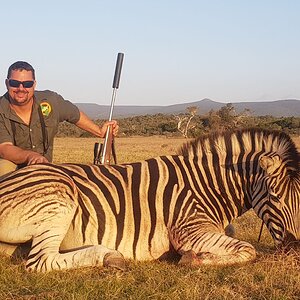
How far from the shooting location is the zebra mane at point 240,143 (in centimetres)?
457

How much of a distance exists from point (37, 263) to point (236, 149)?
6.44 ft

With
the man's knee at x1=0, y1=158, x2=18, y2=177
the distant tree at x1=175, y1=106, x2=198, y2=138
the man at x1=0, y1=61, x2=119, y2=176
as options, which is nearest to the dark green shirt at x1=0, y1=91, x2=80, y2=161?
the man at x1=0, y1=61, x2=119, y2=176

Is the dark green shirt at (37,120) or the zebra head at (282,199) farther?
the dark green shirt at (37,120)

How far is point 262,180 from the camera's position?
444 cm

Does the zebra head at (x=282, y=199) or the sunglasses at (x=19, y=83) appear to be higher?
the sunglasses at (x=19, y=83)

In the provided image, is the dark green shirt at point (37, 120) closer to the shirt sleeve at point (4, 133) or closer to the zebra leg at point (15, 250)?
the shirt sleeve at point (4, 133)

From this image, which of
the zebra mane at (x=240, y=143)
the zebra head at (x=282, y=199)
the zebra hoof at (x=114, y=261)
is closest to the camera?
the zebra hoof at (x=114, y=261)

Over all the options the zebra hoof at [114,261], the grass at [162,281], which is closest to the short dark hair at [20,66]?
the grass at [162,281]

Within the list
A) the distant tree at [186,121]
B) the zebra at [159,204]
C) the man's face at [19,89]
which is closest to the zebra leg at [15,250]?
the zebra at [159,204]

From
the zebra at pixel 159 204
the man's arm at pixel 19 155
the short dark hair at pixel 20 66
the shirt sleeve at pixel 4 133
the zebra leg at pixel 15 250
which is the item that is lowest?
the zebra leg at pixel 15 250

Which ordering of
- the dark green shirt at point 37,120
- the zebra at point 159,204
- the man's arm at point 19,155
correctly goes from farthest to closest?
the dark green shirt at point 37,120, the man's arm at point 19,155, the zebra at point 159,204

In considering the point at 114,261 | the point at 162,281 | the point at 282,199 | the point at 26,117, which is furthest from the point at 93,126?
the point at 162,281

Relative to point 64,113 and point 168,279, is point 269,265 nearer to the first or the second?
point 168,279

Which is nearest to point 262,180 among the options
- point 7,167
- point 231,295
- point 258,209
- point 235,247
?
point 258,209
